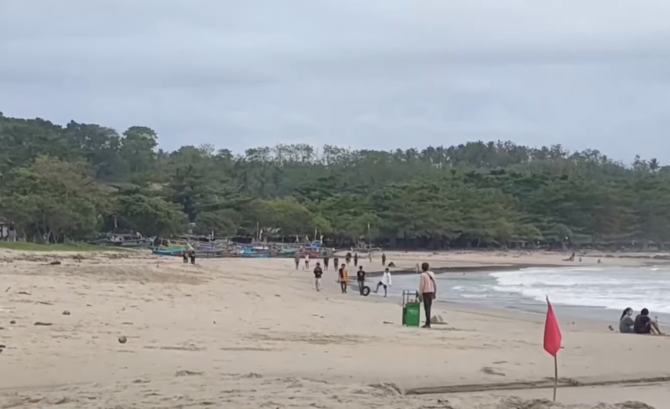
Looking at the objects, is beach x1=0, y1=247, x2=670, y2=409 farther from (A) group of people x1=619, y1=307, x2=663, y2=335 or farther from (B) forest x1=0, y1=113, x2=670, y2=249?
(B) forest x1=0, y1=113, x2=670, y2=249

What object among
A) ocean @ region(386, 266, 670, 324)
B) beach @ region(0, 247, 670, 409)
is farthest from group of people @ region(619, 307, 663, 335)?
ocean @ region(386, 266, 670, 324)

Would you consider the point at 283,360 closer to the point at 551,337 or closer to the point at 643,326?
the point at 551,337

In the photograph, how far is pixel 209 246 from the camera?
7938 cm

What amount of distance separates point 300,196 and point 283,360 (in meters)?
104

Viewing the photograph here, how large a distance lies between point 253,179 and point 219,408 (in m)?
121

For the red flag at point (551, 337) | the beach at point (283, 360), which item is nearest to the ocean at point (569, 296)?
the beach at point (283, 360)

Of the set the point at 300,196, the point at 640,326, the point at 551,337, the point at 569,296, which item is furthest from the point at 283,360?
the point at 300,196

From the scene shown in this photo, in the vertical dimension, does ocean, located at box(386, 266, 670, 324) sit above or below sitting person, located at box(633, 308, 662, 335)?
below

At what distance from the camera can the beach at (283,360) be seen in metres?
7.84

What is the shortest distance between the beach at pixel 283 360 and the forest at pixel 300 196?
181 feet

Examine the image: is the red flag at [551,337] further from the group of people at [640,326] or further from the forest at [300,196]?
the forest at [300,196]

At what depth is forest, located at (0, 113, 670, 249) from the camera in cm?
7769

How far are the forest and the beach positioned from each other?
55.3 m

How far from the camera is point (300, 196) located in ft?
377
